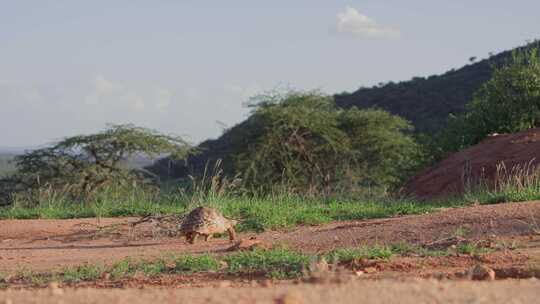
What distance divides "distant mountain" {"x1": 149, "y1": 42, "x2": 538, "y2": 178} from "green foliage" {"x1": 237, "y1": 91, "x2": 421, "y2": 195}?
1868 centimetres

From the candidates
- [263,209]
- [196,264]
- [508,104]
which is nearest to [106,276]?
[196,264]

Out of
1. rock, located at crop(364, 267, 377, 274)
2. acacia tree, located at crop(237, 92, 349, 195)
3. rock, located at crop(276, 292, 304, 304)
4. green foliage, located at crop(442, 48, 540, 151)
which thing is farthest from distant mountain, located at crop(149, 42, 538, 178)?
rock, located at crop(276, 292, 304, 304)

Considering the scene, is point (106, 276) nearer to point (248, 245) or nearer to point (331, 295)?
point (248, 245)

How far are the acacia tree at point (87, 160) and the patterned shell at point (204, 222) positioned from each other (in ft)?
35.4

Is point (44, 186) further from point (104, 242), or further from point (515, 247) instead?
point (515, 247)

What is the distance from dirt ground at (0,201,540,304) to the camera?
4738 mm

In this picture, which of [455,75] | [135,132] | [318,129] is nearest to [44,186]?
[135,132]

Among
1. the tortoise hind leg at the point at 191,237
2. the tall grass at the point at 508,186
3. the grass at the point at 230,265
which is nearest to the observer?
the grass at the point at 230,265

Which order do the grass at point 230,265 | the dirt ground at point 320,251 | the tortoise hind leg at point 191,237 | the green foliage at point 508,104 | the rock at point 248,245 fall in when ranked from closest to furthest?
1. the dirt ground at point 320,251
2. the grass at point 230,265
3. the rock at point 248,245
4. the tortoise hind leg at point 191,237
5. the green foliage at point 508,104

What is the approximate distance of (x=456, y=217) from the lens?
10.3 m

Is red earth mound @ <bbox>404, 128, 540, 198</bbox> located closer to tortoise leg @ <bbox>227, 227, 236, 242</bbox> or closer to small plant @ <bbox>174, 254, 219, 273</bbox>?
tortoise leg @ <bbox>227, 227, 236, 242</bbox>

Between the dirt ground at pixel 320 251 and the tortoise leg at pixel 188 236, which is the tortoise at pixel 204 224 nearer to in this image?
the tortoise leg at pixel 188 236

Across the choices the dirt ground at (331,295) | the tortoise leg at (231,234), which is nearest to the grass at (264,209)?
the tortoise leg at (231,234)

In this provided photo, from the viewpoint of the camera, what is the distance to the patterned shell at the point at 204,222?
400 inches
